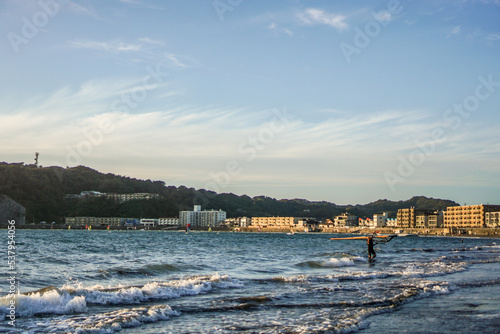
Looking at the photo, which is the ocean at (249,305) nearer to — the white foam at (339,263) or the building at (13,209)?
the white foam at (339,263)

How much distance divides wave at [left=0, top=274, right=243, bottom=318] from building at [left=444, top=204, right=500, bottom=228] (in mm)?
169603

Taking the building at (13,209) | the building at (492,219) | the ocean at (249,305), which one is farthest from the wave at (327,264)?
the building at (13,209)

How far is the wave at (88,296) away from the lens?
13.6 meters

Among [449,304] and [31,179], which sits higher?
[31,179]

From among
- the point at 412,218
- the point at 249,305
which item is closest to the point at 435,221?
the point at 412,218

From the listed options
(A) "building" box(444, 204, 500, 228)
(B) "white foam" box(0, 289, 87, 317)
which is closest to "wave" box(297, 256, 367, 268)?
(B) "white foam" box(0, 289, 87, 317)

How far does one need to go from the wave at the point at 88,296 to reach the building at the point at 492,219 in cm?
16391

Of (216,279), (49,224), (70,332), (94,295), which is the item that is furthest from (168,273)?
(49,224)

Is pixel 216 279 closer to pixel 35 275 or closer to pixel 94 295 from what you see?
pixel 94 295

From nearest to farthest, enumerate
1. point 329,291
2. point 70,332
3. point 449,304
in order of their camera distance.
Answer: point 70,332
point 449,304
point 329,291

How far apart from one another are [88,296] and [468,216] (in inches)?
7147

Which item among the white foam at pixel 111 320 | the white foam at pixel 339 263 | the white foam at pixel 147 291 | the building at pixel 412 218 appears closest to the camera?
the white foam at pixel 111 320

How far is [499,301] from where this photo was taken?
50.3 feet

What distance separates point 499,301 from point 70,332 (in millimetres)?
13412
